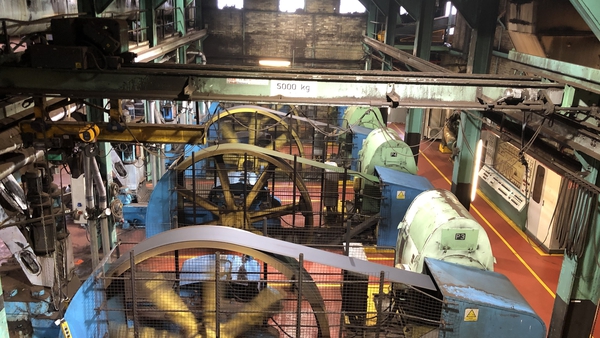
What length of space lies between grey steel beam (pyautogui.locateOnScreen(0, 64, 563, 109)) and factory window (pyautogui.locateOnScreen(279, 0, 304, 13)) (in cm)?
1502

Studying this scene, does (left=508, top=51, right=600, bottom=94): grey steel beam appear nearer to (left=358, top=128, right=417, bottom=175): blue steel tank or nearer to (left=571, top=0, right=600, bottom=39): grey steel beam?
(left=571, top=0, right=600, bottom=39): grey steel beam

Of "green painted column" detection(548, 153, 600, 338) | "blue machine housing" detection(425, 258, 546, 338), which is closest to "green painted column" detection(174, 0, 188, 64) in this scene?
"blue machine housing" detection(425, 258, 546, 338)

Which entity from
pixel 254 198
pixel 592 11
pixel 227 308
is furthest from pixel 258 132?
pixel 592 11

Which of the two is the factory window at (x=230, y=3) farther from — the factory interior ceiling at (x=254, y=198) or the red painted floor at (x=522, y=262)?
the red painted floor at (x=522, y=262)

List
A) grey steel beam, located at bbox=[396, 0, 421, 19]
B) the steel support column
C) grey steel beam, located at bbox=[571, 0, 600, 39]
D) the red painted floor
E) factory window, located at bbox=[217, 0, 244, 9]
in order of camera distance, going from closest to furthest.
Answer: grey steel beam, located at bbox=[571, 0, 600, 39] → the red painted floor → the steel support column → grey steel beam, located at bbox=[396, 0, 421, 19] → factory window, located at bbox=[217, 0, 244, 9]

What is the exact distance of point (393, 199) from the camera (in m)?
10.0

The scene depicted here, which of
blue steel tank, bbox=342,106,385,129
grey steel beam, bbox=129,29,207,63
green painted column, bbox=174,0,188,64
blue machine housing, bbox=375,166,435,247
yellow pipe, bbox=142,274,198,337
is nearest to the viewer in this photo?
yellow pipe, bbox=142,274,198,337

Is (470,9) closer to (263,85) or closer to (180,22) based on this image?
(263,85)

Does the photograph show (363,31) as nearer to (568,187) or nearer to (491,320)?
(568,187)

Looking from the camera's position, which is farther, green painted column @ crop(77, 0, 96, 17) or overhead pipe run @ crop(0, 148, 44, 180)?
green painted column @ crop(77, 0, 96, 17)

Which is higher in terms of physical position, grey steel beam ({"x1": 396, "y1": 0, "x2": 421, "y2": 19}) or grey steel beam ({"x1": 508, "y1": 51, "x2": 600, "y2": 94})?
grey steel beam ({"x1": 396, "y1": 0, "x2": 421, "y2": 19})

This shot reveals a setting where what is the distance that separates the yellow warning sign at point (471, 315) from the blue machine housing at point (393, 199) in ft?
14.7

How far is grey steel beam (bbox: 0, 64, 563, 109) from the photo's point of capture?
5.68 metres

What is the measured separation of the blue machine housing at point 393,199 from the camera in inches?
395
